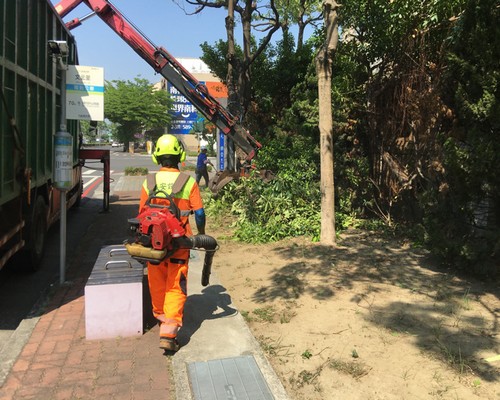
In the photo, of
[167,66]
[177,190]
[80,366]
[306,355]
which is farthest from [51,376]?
[167,66]

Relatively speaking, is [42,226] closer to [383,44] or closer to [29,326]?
[29,326]

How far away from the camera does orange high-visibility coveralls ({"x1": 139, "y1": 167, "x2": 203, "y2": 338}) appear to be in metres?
3.73

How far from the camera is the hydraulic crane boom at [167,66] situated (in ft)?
35.0

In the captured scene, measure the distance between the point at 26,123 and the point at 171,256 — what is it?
277 centimetres

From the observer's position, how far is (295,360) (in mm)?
3564

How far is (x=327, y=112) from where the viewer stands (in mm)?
6629

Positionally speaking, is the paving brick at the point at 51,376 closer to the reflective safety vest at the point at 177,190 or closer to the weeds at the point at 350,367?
the reflective safety vest at the point at 177,190

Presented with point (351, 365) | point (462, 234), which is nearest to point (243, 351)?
point (351, 365)

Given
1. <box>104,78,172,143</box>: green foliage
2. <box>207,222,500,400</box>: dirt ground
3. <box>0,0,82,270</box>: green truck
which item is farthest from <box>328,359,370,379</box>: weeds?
<box>104,78,172,143</box>: green foliage

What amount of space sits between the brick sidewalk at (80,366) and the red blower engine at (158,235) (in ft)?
2.68

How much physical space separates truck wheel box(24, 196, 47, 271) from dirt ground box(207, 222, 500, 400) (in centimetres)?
250

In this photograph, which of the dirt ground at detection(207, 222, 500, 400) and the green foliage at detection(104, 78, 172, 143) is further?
the green foliage at detection(104, 78, 172, 143)

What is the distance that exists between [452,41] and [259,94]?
924cm

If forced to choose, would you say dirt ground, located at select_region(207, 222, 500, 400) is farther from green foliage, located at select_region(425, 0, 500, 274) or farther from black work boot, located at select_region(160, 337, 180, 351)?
black work boot, located at select_region(160, 337, 180, 351)
